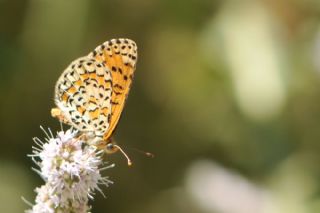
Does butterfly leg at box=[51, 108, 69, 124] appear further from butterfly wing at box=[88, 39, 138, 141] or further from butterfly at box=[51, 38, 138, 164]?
butterfly wing at box=[88, 39, 138, 141]

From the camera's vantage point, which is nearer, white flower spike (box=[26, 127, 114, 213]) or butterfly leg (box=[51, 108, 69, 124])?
white flower spike (box=[26, 127, 114, 213])

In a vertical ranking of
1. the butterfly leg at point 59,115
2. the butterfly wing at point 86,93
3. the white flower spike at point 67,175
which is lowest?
the white flower spike at point 67,175

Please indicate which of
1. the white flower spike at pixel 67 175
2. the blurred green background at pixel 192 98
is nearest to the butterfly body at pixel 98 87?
the white flower spike at pixel 67 175

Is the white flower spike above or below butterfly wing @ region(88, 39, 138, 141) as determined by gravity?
below

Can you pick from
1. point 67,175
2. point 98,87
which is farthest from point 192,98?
point 67,175

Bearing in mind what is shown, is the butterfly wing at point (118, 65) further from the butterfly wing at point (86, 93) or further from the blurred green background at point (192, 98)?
the blurred green background at point (192, 98)

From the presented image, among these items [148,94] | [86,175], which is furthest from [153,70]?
[86,175]

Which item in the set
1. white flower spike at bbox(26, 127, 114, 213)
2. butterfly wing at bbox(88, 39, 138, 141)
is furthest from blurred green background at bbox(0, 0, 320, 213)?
white flower spike at bbox(26, 127, 114, 213)

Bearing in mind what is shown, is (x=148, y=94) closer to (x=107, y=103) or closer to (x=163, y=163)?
(x=163, y=163)

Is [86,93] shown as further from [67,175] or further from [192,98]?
[192,98]

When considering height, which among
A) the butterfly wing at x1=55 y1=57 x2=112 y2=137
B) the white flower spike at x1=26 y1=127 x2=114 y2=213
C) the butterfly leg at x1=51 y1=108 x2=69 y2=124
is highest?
the butterfly wing at x1=55 y1=57 x2=112 y2=137
